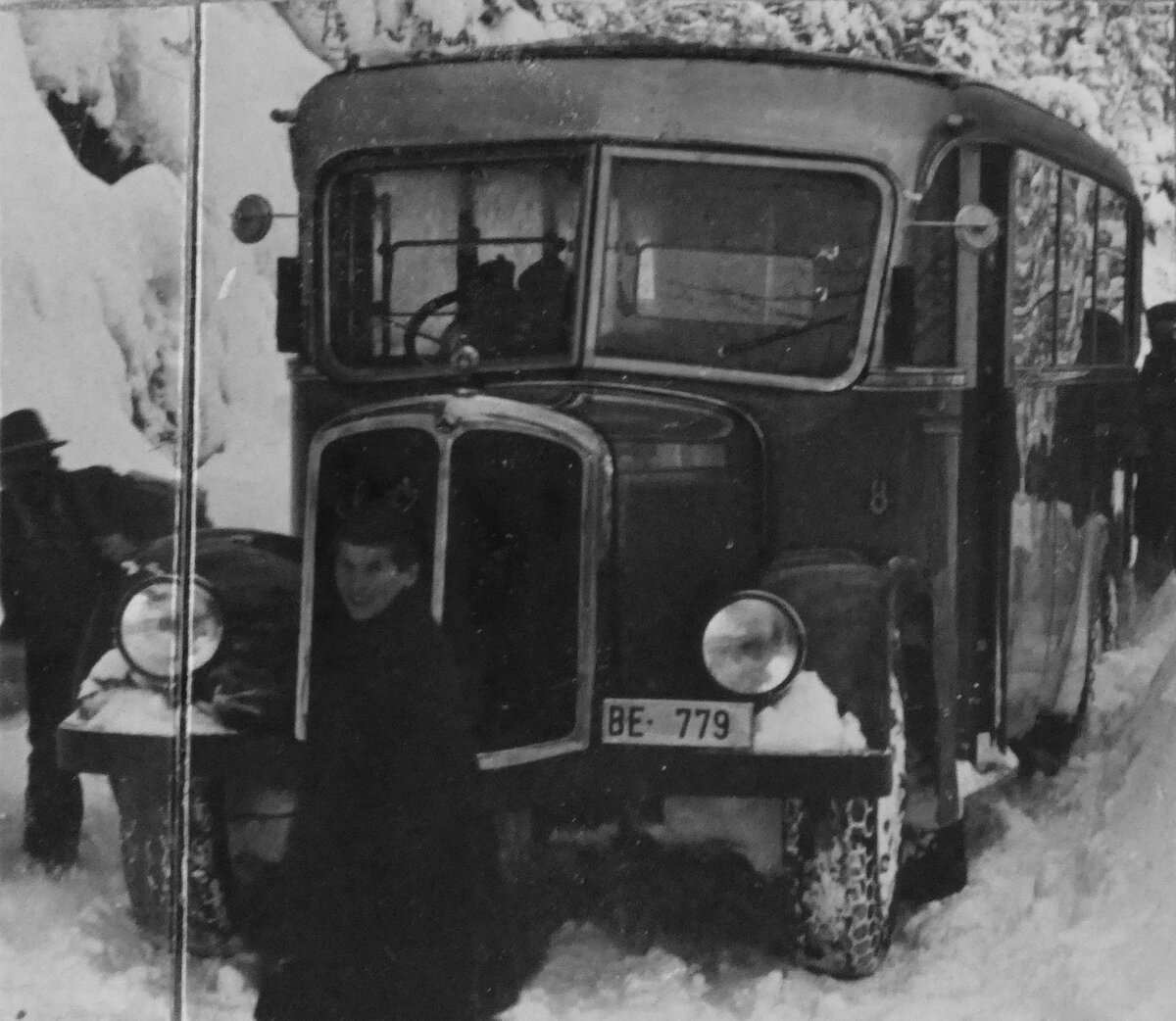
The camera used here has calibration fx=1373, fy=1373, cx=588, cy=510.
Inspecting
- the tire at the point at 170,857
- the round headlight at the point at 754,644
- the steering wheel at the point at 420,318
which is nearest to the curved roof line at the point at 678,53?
the steering wheel at the point at 420,318

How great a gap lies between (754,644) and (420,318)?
1001 millimetres

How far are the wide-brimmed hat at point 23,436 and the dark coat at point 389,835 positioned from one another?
843mm

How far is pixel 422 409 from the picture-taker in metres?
2.93

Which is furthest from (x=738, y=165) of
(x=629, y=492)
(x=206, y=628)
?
(x=206, y=628)

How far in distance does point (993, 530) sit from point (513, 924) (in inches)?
52.8

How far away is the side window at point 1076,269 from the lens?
2955 millimetres

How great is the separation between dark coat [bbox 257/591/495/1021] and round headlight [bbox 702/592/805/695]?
1.86 ft

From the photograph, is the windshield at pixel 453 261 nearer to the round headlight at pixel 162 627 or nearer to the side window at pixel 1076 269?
the round headlight at pixel 162 627

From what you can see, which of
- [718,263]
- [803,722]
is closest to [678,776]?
[803,722]

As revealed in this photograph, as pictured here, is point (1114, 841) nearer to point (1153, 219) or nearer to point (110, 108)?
point (1153, 219)

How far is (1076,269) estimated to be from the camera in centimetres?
297

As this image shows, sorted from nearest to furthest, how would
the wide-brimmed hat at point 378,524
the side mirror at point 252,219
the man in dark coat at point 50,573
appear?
the wide-brimmed hat at point 378,524, the side mirror at point 252,219, the man in dark coat at point 50,573

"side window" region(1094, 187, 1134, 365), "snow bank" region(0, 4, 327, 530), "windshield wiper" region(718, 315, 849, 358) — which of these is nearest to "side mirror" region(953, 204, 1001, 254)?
"side window" region(1094, 187, 1134, 365)

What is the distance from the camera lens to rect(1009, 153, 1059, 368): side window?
2930 millimetres
